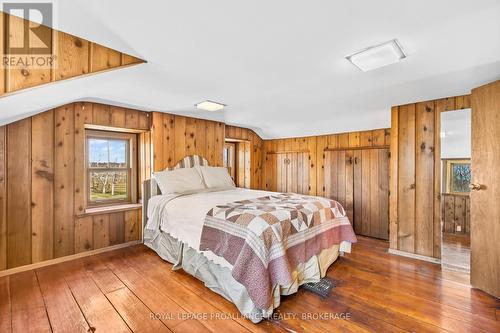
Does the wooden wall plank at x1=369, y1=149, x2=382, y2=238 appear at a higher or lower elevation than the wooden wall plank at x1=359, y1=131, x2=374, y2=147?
lower

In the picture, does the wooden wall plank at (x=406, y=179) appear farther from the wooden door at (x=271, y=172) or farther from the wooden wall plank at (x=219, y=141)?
the wooden wall plank at (x=219, y=141)

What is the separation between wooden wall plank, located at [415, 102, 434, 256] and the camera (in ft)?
9.32

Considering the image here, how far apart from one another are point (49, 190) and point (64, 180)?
0.18 metres

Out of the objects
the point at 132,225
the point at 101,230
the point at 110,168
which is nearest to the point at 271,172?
the point at 132,225

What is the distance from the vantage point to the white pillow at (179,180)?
10.3 feet

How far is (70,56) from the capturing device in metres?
1.67

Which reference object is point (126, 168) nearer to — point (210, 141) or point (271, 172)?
point (210, 141)

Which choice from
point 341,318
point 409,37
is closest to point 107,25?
point 409,37

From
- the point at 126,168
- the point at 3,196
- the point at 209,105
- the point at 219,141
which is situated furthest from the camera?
the point at 219,141

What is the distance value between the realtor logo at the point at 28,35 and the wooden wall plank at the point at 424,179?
12.2 feet

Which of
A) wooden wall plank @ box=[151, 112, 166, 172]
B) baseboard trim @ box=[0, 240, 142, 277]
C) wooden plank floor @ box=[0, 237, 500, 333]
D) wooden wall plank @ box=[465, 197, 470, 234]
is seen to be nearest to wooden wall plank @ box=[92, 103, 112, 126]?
wooden wall plank @ box=[151, 112, 166, 172]

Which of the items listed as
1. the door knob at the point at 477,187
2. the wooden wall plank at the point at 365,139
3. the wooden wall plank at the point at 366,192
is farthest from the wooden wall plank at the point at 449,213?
the wooden wall plank at the point at 365,139

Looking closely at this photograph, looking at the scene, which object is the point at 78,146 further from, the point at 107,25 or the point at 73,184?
the point at 107,25

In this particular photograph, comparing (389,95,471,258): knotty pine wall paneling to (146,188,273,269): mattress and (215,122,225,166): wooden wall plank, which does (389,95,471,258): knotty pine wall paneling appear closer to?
(146,188,273,269): mattress
